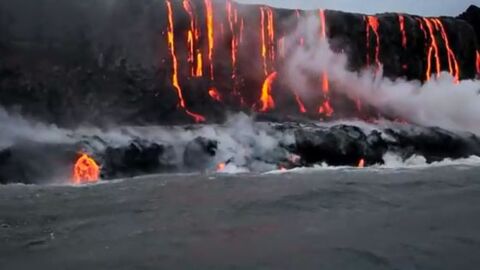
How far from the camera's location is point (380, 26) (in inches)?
928

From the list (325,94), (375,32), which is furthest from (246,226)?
(375,32)

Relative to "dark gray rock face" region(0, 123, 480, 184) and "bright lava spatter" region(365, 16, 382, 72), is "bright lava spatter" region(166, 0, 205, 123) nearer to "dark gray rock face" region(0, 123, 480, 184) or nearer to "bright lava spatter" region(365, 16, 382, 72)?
"dark gray rock face" region(0, 123, 480, 184)

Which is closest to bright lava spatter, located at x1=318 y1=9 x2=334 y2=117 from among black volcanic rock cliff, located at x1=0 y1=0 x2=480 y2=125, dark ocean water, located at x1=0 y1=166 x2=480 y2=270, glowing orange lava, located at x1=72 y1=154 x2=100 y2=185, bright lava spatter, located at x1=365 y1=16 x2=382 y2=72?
black volcanic rock cliff, located at x1=0 y1=0 x2=480 y2=125

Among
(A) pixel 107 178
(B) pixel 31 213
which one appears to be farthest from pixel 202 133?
(B) pixel 31 213

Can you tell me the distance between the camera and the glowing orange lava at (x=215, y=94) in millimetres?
19125

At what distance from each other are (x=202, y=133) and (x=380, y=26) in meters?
10.9

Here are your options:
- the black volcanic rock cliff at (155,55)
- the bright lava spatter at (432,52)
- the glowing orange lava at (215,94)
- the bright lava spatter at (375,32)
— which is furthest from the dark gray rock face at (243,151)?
the bright lava spatter at (432,52)

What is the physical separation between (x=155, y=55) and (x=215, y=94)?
8.51 ft

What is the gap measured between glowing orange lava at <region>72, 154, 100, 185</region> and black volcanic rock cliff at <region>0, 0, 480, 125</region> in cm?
218

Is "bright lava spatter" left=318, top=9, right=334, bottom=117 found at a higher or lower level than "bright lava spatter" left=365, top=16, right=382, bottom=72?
lower

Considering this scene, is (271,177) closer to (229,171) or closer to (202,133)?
(229,171)

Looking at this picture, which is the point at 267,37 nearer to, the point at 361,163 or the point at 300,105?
the point at 300,105

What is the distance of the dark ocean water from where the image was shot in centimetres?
518

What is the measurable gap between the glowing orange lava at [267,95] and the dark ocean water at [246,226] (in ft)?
30.0
